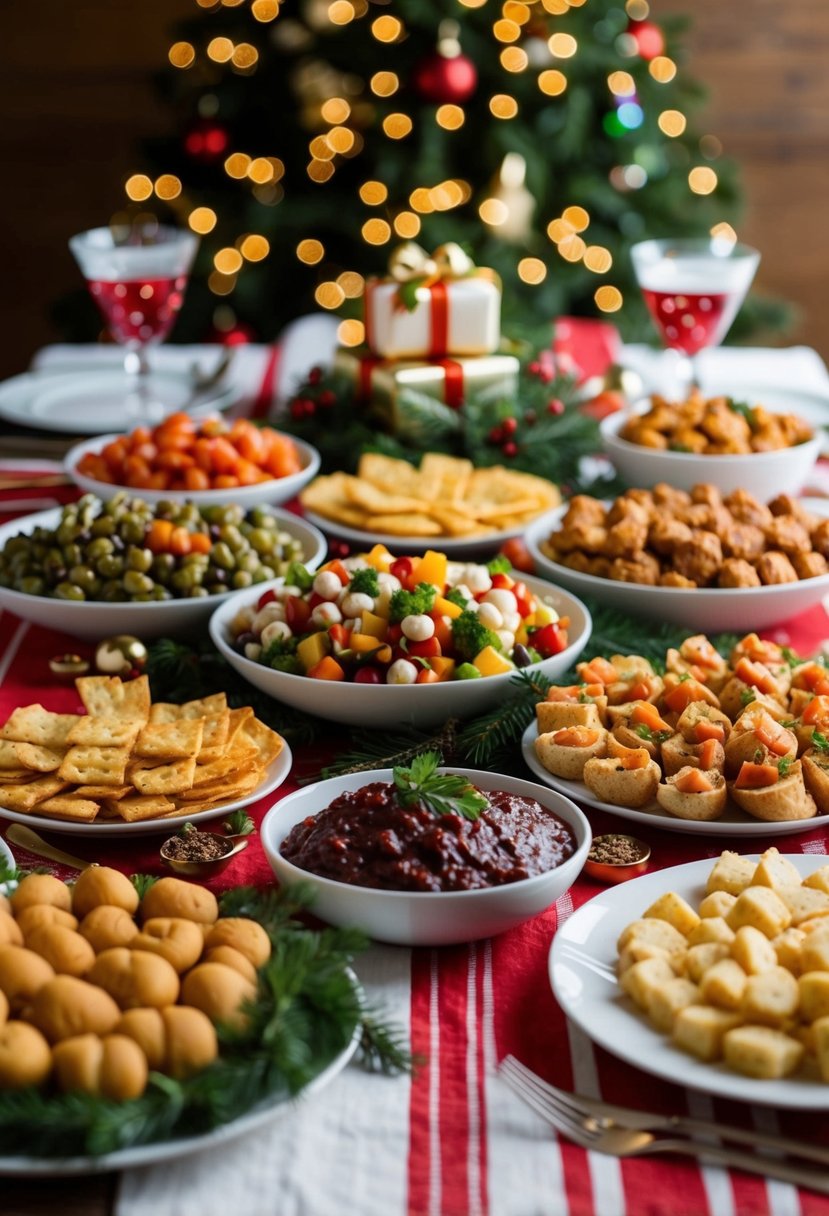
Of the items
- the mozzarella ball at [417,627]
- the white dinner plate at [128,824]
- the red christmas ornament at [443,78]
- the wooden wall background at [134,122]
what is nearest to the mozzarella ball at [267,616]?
the mozzarella ball at [417,627]

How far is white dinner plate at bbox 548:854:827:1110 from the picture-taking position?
1153 millimetres

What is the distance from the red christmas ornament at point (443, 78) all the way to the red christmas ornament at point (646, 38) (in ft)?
2.51

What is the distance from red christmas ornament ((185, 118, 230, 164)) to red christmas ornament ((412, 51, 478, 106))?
851mm

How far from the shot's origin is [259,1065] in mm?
1120

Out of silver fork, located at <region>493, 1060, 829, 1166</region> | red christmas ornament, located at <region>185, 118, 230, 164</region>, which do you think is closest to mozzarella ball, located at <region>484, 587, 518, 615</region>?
silver fork, located at <region>493, 1060, 829, 1166</region>

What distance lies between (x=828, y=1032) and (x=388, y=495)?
1652 millimetres

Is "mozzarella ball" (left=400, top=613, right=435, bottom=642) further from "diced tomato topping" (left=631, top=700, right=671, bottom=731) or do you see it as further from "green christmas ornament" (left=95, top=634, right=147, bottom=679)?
"green christmas ornament" (left=95, top=634, right=147, bottom=679)

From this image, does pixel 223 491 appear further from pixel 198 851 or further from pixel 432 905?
pixel 432 905

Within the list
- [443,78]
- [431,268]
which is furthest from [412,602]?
[443,78]

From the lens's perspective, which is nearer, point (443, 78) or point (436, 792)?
point (436, 792)

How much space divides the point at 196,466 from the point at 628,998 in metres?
1.62

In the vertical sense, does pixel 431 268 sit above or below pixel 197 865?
above

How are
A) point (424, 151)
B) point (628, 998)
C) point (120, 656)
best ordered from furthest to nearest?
point (424, 151), point (120, 656), point (628, 998)

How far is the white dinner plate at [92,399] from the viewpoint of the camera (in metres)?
3.23
